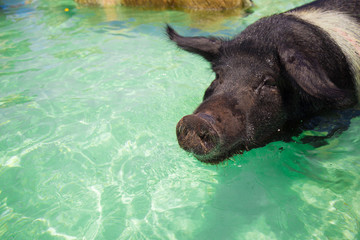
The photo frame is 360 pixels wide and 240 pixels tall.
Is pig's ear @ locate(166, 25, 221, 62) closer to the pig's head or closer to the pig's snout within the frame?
the pig's head

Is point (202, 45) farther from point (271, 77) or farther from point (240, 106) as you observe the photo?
point (240, 106)

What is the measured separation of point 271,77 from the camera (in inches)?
111

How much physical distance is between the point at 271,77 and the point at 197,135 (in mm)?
1079

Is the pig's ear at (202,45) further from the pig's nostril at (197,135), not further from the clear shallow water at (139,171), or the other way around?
the pig's nostril at (197,135)

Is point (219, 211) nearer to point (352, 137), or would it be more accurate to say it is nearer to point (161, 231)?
point (161, 231)

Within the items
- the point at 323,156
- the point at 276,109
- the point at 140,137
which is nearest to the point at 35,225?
the point at 140,137

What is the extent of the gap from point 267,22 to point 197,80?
1.99 metres

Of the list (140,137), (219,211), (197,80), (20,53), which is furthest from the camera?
(20,53)

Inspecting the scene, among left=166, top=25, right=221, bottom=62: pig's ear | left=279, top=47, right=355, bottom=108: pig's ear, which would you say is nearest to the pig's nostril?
left=279, top=47, right=355, bottom=108: pig's ear

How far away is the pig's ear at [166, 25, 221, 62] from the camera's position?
346cm

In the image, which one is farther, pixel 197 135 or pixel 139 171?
pixel 139 171

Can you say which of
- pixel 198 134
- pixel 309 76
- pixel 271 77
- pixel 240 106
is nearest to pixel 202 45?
pixel 271 77

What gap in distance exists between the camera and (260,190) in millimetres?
2881

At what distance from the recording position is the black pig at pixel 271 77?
7.82 feet
